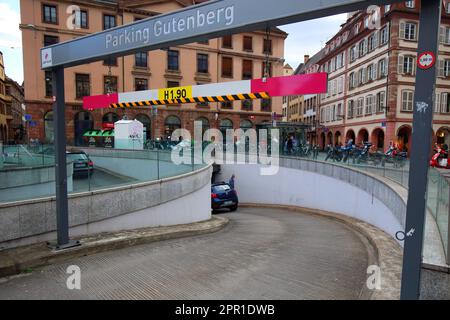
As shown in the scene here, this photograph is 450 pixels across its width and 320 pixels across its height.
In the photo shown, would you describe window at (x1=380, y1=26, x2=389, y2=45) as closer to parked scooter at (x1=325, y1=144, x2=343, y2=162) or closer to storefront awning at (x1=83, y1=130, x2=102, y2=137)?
parked scooter at (x1=325, y1=144, x2=343, y2=162)

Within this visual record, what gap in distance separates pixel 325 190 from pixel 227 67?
28.7 metres

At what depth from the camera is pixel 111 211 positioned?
300 inches

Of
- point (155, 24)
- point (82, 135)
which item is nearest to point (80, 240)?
point (155, 24)

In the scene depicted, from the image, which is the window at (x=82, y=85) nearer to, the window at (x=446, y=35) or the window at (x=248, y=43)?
the window at (x=248, y=43)

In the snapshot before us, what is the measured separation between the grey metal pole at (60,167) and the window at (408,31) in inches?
1236

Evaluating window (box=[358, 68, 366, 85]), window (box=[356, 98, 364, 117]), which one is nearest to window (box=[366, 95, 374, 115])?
window (box=[356, 98, 364, 117])

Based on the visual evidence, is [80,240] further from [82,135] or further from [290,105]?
[290,105]

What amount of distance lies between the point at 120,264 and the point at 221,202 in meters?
11.9

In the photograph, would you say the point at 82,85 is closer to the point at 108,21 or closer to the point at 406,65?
the point at 108,21

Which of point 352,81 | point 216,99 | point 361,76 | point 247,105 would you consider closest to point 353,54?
point 352,81

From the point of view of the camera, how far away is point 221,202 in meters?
17.6

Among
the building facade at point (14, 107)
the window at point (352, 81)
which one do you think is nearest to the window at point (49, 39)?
the building facade at point (14, 107)

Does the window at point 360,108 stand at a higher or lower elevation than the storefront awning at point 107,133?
higher

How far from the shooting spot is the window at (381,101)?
3042 cm
